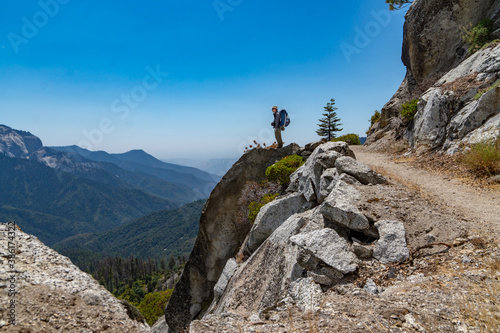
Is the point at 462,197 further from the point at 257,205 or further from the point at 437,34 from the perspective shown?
the point at 437,34

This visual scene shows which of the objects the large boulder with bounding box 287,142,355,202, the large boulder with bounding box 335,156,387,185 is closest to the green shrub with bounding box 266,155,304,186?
the large boulder with bounding box 287,142,355,202

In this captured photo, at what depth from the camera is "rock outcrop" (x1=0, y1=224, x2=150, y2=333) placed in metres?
5.25

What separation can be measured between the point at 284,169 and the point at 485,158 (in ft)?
35.0

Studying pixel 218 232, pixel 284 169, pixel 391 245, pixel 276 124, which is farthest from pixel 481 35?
pixel 218 232

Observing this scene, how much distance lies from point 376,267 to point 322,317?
252cm

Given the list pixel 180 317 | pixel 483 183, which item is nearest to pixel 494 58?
pixel 483 183

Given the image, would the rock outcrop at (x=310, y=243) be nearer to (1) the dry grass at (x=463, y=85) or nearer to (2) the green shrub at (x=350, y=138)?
(1) the dry grass at (x=463, y=85)

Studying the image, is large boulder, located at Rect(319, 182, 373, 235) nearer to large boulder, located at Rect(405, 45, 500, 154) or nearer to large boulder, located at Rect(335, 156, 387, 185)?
large boulder, located at Rect(335, 156, 387, 185)

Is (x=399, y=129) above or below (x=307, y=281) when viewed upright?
above

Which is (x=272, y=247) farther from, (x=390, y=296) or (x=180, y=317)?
(x=180, y=317)

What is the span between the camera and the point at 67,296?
6180 mm

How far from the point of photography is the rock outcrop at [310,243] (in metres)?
6.49

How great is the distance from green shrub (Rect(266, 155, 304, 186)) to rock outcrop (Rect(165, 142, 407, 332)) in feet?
6.72

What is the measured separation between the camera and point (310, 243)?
23.3ft
